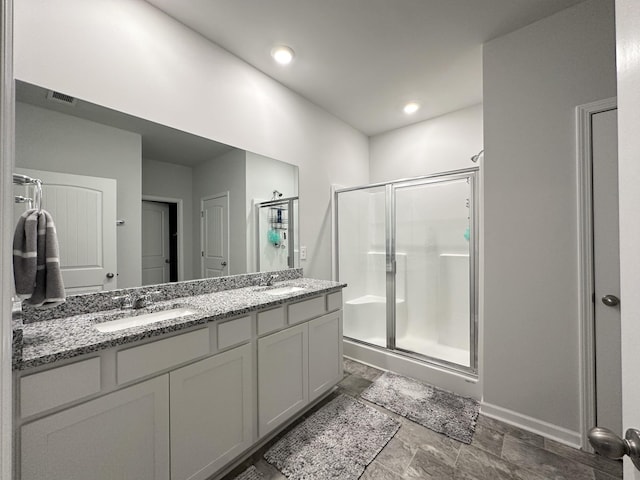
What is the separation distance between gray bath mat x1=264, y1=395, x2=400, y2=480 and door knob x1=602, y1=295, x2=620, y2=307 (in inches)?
58.3

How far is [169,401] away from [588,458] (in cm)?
233

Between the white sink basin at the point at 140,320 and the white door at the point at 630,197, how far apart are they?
1.53 meters

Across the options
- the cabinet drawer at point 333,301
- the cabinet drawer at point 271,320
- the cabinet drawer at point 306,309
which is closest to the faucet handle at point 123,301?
the cabinet drawer at point 271,320

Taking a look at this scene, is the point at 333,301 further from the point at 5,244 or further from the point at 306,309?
the point at 5,244

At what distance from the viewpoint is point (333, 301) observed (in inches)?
87.9

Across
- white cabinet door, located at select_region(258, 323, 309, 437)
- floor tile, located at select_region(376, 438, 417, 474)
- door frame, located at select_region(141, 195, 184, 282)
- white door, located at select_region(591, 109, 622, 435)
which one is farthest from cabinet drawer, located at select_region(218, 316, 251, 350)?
white door, located at select_region(591, 109, 622, 435)

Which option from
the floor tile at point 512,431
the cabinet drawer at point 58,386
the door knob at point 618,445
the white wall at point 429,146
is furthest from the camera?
the white wall at point 429,146

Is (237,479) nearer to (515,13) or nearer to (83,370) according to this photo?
(83,370)

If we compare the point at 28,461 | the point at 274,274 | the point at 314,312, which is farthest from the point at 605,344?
the point at 28,461

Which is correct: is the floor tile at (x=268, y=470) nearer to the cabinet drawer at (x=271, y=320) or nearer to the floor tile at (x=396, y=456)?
the floor tile at (x=396, y=456)

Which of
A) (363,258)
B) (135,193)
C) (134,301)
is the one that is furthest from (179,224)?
(363,258)

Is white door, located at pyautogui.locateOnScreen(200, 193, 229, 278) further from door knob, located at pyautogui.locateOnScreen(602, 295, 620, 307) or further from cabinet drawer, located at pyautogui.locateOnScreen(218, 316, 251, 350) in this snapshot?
door knob, located at pyautogui.locateOnScreen(602, 295, 620, 307)

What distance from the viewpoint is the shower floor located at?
2.49 m

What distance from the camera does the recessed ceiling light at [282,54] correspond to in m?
2.09
